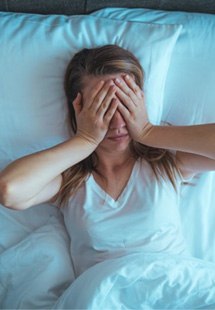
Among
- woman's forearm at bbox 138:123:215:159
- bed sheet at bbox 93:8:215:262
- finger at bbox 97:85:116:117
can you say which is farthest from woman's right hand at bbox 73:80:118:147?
bed sheet at bbox 93:8:215:262

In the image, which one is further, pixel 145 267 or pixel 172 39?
pixel 172 39

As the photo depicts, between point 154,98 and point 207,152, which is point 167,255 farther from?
point 154,98

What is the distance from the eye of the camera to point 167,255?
1017mm

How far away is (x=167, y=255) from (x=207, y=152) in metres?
0.25

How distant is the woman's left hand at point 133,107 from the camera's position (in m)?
1.05

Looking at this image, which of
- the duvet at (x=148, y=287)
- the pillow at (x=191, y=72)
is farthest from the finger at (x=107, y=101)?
the duvet at (x=148, y=287)

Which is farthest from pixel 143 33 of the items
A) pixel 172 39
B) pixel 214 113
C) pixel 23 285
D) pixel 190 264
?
pixel 23 285

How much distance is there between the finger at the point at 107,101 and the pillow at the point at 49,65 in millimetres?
166

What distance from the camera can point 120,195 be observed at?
3.71 feet

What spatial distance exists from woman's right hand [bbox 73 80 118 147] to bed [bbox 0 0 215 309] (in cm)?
13

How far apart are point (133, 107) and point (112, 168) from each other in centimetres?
18

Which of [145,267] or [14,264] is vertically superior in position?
[145,267]

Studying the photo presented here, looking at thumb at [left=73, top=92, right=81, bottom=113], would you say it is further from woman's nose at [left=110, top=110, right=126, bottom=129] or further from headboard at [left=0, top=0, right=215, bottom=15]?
headboard at [left=0, top=0, right=215, bottom=15]

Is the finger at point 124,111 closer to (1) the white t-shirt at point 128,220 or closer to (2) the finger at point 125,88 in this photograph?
(2) the finger at point 125,88
